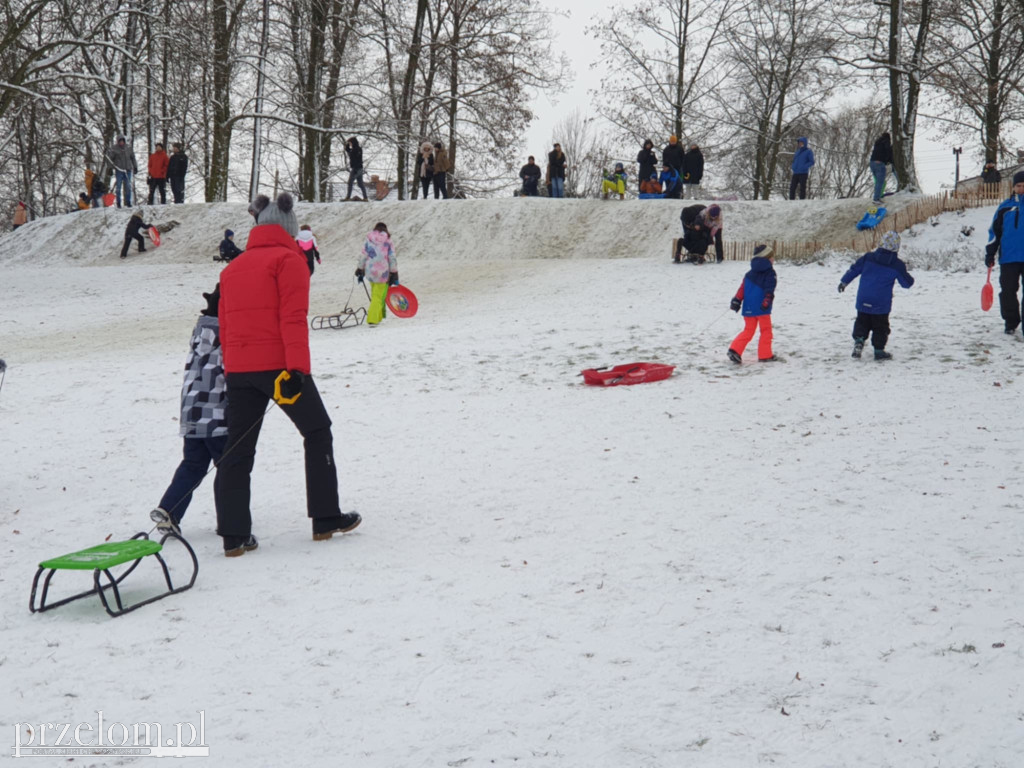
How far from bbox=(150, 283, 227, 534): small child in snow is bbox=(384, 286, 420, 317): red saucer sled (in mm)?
9082

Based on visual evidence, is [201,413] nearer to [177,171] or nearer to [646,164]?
[646,164]

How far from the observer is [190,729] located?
11.0ft

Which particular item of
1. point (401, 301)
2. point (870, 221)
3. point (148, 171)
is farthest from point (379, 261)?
point (148, 171)

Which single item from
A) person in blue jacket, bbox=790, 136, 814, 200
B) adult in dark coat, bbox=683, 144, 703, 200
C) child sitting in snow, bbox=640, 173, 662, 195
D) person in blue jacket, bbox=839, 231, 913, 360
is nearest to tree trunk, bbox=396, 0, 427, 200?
child sitting in snow, bbox=640, 173, 662, 195

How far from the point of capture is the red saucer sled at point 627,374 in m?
9.80

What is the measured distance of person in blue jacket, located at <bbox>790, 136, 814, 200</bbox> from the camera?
76.9 feet

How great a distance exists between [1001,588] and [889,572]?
1.68ft

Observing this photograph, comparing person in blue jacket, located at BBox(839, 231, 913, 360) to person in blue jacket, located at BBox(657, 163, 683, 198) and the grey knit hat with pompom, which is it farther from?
person in blue jacket, located at BBox(657, 163, 683, 198)

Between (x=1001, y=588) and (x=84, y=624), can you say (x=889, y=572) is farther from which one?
(x=84, y=624)

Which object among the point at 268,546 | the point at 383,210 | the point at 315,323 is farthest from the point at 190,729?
the point at 383,210

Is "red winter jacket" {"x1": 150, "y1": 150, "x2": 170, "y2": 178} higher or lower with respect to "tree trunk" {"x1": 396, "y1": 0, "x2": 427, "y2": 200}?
lower

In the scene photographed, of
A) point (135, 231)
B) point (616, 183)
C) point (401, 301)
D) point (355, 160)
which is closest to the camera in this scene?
point (401, 301)

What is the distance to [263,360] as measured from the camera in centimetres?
509

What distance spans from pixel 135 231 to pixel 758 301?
20069mm
